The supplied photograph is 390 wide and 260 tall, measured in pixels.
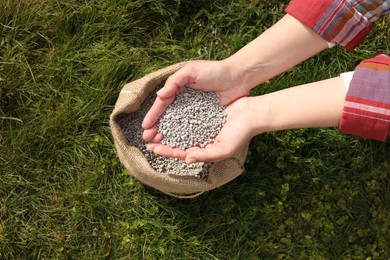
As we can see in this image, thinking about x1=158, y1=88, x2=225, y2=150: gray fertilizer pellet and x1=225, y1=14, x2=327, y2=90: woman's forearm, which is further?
x1=158, y1=88, x2=225, y2=150: gray fertilizer pellet

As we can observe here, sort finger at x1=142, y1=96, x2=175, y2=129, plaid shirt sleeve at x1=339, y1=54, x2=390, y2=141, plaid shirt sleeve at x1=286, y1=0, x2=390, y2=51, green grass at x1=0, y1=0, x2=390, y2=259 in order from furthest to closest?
green grass at x1=0, y1=0, x2=390, y2=259, finger at x1=142, y1=96, x2=175, y2=129, plaid shirt sleeve at x1=286, y1=0, x2=390, y2=51, plaid shirt sleeve at x1=339, y1=54, x2=390, y2=141

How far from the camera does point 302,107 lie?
5.87ft

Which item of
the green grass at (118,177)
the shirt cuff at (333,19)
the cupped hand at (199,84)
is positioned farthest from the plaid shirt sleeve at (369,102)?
the green grass at (118,177)

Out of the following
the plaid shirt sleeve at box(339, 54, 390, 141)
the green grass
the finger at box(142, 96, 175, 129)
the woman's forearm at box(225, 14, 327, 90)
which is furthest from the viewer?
the green grass

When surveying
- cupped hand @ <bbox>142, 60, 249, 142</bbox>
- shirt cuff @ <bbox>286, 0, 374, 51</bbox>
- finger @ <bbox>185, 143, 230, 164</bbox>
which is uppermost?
shirt cuff @ <bbox>286, 0, 374, 51</bbox>

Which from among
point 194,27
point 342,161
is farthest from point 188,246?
point 194,27

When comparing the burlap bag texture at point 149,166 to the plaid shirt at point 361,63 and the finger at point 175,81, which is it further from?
the plaid shirt at point 361,63

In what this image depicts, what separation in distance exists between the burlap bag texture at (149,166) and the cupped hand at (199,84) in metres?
0.08

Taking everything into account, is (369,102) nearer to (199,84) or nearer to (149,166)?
(199,84)

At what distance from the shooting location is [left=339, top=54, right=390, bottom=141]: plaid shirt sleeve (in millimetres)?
1619

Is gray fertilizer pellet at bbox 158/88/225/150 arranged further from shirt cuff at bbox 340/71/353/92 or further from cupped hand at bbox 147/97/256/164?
shirt cuff at bbox 340/71/353/92

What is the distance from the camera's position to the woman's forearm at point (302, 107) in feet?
5.66

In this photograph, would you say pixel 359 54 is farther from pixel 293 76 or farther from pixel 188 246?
pixel 188 246

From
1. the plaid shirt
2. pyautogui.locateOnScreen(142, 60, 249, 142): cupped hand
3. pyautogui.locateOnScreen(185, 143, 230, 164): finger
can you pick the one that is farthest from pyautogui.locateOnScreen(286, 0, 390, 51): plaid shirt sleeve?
pyautogui.locateOnScreen(185, 143, 230, 164): finger
